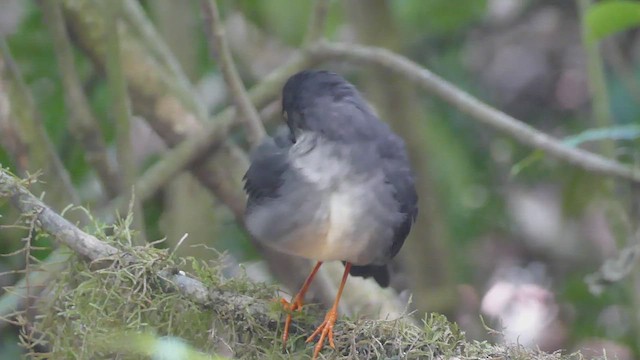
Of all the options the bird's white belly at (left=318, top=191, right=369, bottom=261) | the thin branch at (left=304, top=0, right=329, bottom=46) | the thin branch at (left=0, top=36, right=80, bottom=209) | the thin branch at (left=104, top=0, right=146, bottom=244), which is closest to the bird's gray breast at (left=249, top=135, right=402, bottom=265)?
the bird's white belly at (left=318, top=191, right=369, bottom=261)

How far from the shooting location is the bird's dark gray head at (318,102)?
1885 mm

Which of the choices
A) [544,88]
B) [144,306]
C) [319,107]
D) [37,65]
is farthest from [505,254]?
[144,306]

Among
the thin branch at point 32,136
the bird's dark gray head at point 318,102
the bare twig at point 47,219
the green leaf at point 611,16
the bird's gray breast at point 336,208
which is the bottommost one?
the thin branch at point 32,136

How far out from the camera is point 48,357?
171 cm

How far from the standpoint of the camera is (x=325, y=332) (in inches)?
67.4

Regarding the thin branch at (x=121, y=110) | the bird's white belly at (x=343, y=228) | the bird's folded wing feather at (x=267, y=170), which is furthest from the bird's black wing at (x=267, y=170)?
the thin branch at (x=121, y=110)

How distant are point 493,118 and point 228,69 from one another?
2.45ft

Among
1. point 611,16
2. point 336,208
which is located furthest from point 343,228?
point 611,16

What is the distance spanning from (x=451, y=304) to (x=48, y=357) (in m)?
1.74

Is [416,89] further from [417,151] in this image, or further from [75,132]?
[75,132]

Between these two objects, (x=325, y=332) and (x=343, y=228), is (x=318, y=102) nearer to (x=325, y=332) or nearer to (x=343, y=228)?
(x=343, y=228)

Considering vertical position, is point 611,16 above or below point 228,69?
above

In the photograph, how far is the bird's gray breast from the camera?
1794mm

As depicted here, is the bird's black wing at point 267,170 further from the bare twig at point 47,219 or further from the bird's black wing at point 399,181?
the bare twig at point 47,219
